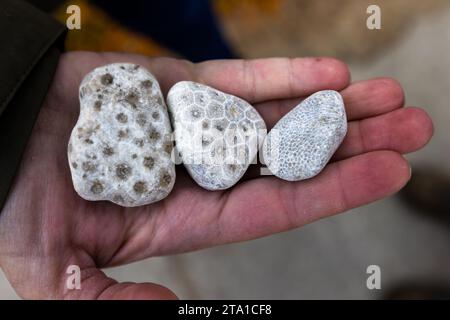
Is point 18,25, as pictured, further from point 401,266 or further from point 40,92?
point 401,266

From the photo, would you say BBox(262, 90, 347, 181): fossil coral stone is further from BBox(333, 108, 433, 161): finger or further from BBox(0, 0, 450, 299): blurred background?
BBox(0, 0, 450, 299): blurred background

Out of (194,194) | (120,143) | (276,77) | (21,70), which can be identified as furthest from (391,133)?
(21,70)

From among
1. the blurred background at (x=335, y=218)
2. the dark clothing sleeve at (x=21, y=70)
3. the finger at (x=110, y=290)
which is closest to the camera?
the finger at (x=110, y=290)

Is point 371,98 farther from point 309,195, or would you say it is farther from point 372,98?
point 309,195

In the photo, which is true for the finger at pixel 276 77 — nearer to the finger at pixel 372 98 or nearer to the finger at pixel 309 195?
the finger at pixel 372 98

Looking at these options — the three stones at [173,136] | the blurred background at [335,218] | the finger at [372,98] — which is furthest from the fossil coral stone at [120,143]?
the blurred background at [335,218]
